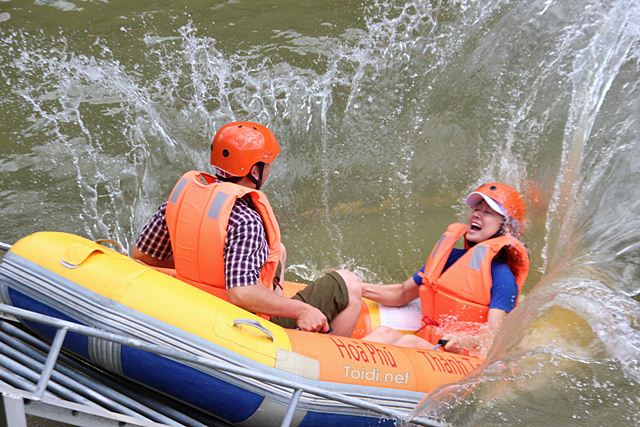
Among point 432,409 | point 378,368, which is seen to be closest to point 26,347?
point 378,368

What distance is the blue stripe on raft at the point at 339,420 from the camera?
3908 mm

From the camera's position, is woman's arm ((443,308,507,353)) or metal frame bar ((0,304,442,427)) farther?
woman's arm ((443,308,507,353))

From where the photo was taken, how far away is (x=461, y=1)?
27.6 feet

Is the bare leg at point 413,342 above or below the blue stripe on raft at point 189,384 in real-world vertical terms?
below

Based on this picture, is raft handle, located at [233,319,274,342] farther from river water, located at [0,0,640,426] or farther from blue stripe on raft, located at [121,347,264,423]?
river water, located at [0,0,640,426]

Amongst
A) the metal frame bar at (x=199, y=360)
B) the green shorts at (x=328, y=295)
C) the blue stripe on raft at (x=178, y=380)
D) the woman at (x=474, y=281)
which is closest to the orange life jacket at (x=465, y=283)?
the woman at (x=474, y=281)

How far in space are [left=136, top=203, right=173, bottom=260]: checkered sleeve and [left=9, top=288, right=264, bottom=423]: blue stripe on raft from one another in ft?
2.62

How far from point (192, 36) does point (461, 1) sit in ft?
8.14

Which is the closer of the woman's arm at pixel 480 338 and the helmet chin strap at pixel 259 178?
the helmet chin strap at pixel 259 178

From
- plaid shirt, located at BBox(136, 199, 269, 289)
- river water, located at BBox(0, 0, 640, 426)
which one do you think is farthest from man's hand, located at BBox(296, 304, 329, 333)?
river water, located at BBox(0, 0, 640, 426)

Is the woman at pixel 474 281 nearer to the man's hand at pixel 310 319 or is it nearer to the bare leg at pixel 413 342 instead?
the bare leg at pixel 413 342

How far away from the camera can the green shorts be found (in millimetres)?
4609

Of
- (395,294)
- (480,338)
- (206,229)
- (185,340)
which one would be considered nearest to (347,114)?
(395,294)

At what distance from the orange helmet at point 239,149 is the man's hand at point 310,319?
0.70m
